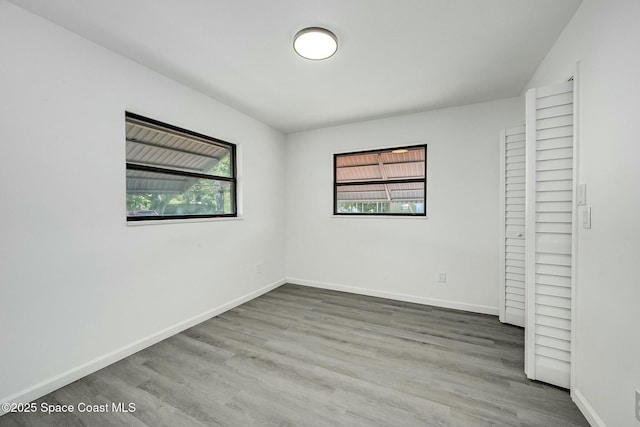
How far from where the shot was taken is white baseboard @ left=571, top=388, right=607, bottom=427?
4.44ft

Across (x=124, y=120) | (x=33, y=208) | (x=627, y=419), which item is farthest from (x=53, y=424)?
(x=627, y=419)

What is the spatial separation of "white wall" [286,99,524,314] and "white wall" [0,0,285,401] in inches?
72.3

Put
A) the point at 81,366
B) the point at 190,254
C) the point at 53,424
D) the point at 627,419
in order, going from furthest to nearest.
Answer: the point at 190,254, the point at 81,366, the point at 53,424, the point at 627,419

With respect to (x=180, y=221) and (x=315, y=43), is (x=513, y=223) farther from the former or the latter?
(x=180, y=221)

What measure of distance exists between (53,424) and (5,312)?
0.74m

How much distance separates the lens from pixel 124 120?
2.09 m

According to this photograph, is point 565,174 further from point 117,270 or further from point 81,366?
point 81,366

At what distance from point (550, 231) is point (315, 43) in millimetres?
2154

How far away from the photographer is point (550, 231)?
5.64ft

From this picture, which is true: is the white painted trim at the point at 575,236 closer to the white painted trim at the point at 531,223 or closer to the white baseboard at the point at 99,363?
the white painted trim at the point at 531,223

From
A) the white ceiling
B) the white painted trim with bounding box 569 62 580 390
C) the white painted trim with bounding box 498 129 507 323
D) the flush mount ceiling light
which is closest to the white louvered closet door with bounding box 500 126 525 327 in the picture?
the white painted trim with bounding box 498 129 507 323

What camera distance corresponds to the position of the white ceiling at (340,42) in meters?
1.58

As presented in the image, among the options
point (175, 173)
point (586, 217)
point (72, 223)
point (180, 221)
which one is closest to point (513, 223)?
point (586, 217)

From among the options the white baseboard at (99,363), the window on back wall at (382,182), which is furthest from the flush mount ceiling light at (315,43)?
the white baseboard at (99,363)
